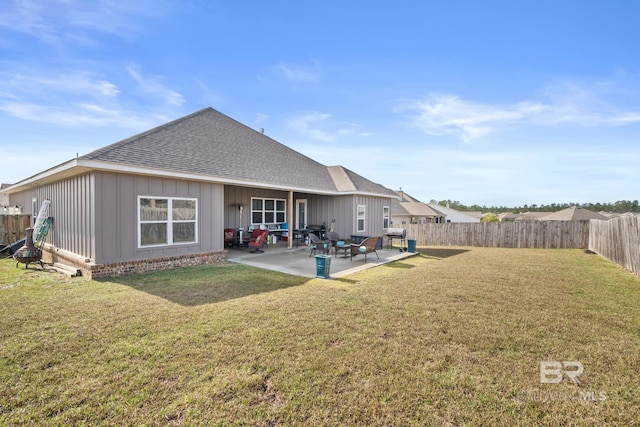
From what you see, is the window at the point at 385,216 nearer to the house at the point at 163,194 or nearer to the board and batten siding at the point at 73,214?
the house at the point at 163,194

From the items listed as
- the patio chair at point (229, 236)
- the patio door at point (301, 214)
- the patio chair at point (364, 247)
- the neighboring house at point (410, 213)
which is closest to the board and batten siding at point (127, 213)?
the patio chair at point (229, 236)

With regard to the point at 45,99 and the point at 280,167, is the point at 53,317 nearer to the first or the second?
the point at 280,167

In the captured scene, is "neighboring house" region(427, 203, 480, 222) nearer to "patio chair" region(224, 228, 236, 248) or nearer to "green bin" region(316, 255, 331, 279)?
"patio chair" region(224, 228, 236, 248)

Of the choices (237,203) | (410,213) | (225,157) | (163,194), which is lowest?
(410,213)

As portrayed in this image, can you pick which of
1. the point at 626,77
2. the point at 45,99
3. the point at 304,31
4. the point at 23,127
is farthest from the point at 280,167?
the point at 626,77

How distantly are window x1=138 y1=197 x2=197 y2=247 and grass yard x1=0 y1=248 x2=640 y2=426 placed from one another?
76.7 inches

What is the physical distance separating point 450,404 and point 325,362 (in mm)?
1310

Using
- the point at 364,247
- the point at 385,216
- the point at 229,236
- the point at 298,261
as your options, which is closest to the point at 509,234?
the point at 385,216

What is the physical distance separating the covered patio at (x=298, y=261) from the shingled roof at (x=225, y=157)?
110 inches

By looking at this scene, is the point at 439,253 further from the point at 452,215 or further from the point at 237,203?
the point at 452,215

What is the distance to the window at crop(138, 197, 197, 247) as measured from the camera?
26.5 ft

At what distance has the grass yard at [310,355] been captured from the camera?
8.25 ft

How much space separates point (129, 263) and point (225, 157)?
5.21 m
